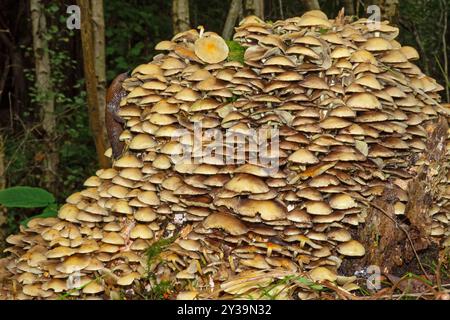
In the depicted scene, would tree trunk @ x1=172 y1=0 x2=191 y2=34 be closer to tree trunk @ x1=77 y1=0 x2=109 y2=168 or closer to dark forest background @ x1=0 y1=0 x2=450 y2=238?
tree trunk @ x1=77 y1=0 x2=109 y2=168

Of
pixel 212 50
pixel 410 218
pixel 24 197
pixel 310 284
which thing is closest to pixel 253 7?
pixel 212 50

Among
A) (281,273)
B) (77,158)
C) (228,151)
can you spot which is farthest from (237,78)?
(77,158)

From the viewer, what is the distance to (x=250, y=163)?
3.63m

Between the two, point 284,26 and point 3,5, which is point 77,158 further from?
point 284,26

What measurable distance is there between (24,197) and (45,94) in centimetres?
491

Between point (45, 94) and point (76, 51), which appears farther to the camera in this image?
point (76, 51)

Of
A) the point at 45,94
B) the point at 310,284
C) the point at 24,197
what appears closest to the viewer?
the point at 310,284

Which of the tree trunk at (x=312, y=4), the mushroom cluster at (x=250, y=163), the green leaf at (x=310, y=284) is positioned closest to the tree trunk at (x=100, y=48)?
the tree trunk at (x=312, y=4)

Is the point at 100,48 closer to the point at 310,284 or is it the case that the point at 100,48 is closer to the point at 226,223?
the point at 226,223

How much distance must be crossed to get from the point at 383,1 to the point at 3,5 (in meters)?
11.3

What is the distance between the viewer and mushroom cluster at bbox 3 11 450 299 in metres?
3.64

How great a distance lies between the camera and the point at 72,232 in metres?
4.08

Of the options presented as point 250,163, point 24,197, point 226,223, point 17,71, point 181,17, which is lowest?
point 24,197

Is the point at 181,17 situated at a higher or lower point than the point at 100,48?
higher
